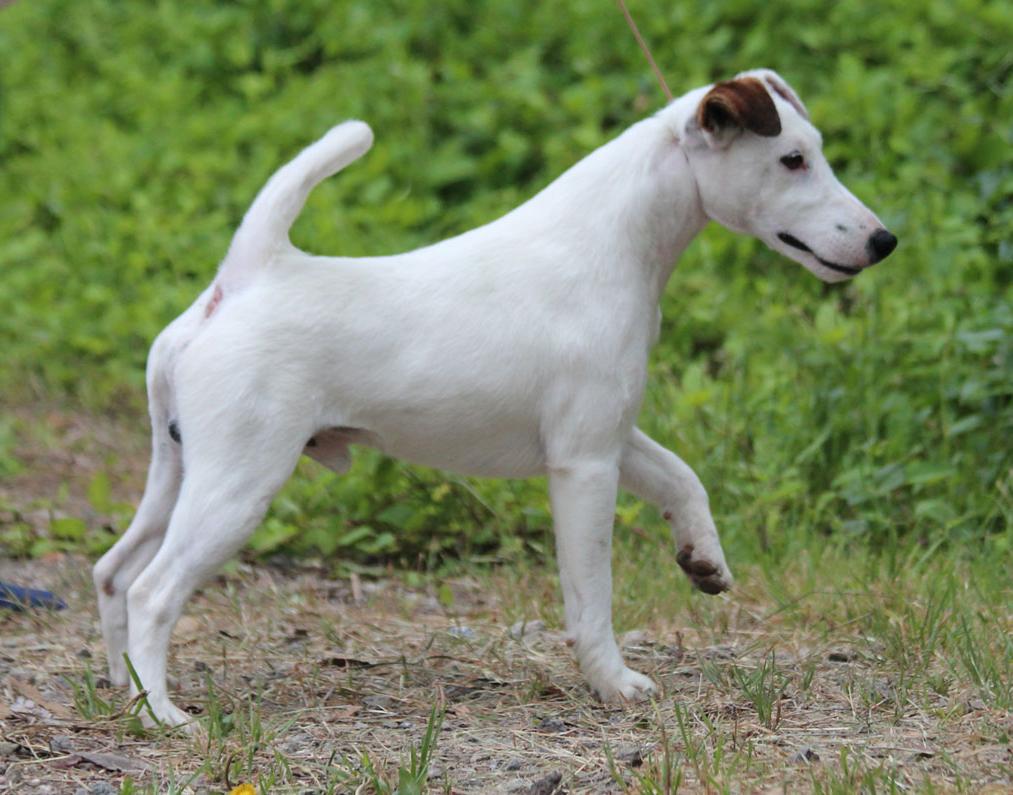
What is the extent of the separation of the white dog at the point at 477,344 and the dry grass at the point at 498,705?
23 centimetres

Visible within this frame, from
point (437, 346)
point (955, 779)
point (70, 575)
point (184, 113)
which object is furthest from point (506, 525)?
point (184, 113)

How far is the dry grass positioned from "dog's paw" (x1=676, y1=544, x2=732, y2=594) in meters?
0.22

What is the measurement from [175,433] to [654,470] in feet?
4.22

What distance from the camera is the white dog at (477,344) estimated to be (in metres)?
3.80

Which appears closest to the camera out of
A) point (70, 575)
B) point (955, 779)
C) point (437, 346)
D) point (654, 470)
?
point (955, 779)

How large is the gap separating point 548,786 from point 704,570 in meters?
1.08

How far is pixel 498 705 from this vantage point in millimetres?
4035

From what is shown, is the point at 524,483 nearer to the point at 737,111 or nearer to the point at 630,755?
the point at 737,111

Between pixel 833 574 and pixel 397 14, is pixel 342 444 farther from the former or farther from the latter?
pixel 397 14

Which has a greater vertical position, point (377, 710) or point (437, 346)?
point (437, 346)

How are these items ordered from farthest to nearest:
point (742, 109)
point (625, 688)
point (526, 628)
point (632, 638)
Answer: point (526, 628) < point (632, 638) < point (625, 688) < point (742, 109)

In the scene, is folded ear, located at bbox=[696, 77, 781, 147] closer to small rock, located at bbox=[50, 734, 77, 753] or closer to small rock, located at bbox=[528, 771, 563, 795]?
small rock, located at bbox=[528, 771, 563, 795]

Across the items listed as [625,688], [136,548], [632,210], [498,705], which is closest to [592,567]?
[625,688]

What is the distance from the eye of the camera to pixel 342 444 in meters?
4.11
